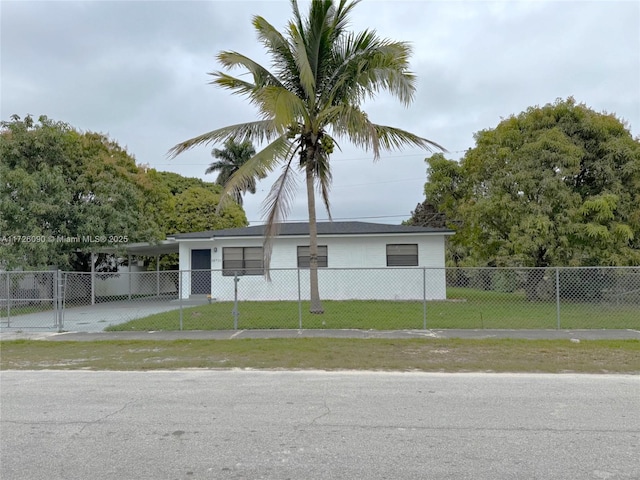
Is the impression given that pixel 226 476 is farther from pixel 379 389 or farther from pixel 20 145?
pixel 20 145

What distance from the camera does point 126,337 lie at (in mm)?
11242

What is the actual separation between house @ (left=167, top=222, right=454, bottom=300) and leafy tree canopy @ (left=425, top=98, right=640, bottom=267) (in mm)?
2517

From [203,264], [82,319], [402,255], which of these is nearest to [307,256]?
[402,255]

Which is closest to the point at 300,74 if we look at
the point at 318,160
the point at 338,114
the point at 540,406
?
the point at 338,114

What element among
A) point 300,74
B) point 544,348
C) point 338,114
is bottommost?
point 544,348

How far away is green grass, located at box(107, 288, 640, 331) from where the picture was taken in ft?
40.3

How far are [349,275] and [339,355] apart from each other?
11373 mm

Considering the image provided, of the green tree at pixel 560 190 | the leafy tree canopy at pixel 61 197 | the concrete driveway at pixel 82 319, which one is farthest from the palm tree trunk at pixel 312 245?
the leafy tree canopy at pixel 61 197

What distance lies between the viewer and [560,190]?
1711cm

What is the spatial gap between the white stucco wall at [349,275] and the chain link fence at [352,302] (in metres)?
0.04

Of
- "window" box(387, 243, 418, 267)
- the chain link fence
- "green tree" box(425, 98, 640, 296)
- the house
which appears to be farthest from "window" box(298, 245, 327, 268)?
"green tree" box(425, 98, 640, 296)

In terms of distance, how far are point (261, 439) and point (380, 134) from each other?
1064cm

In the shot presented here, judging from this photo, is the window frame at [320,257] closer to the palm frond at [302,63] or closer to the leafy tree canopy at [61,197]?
the leafy tree canopy at [61,197]

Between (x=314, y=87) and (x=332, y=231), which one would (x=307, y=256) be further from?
(x=314, y=87)
